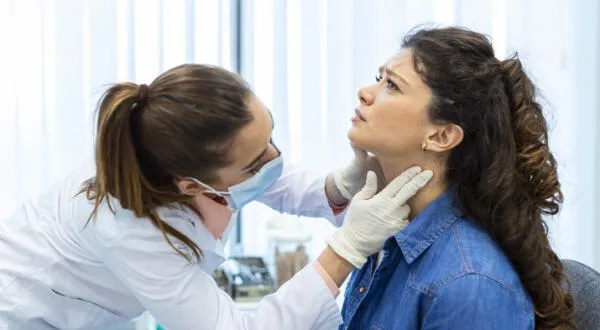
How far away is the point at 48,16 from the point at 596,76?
1865 millimetres

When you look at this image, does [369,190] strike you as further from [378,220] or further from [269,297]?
[269,297]

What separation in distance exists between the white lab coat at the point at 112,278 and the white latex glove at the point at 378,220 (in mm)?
87

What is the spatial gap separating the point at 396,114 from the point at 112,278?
26.3 inches

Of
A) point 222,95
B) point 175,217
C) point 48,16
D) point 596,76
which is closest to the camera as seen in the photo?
point 222,95

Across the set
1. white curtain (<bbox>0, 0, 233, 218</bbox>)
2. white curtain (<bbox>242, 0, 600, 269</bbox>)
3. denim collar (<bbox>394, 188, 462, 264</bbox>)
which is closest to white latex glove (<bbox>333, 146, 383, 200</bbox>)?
denim collar (<bbox>394, 188, 462, 264</bbox>)

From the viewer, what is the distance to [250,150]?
1330mm

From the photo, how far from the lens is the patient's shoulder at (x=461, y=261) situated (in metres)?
1.23

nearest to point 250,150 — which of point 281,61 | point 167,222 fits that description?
point 167,222

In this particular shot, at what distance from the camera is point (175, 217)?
1.38m

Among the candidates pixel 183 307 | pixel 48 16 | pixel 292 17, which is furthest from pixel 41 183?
pixel 183 307

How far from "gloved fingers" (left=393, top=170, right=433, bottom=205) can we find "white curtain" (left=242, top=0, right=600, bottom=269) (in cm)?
106

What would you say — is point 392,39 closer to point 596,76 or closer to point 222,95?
point 596,76

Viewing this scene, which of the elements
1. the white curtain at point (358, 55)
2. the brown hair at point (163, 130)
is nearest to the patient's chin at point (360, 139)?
the brown hair at point (163, 130)

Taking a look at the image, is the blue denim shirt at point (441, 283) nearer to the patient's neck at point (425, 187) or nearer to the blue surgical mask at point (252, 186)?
the patient's neck at point (425, 187)
